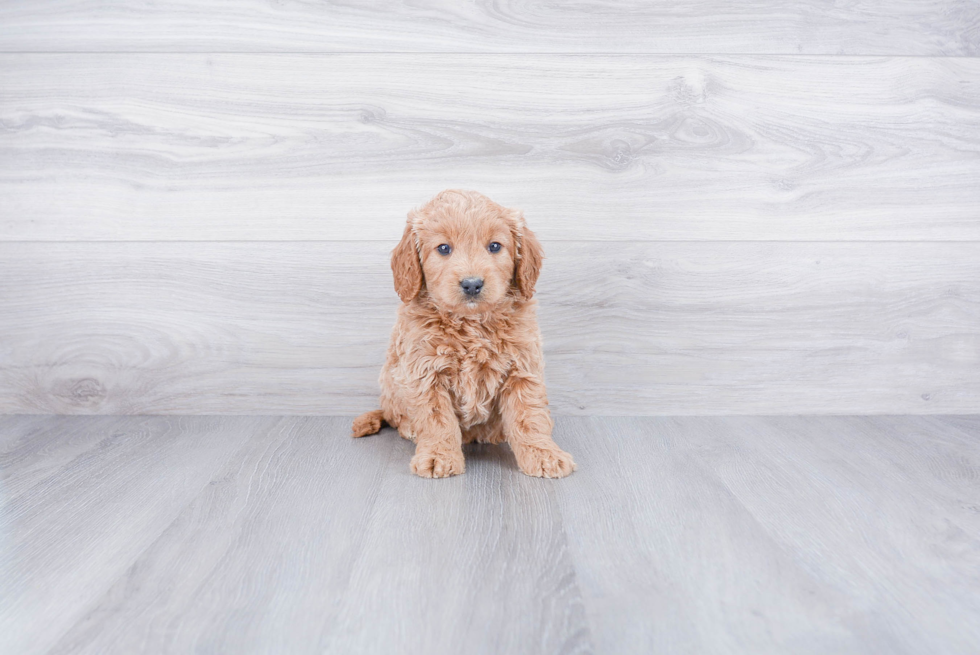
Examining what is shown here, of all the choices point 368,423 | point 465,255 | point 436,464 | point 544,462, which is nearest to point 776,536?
point 544,462

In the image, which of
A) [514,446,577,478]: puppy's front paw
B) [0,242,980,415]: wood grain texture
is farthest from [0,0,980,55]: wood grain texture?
[514,446,577,478]: puppy's front paw

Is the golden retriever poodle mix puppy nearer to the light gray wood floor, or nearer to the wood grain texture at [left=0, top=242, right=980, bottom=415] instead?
the light gray wood floor

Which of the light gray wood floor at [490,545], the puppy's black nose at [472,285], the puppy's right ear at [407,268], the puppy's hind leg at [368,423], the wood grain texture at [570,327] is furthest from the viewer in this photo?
the wood grain texture at [570,327]

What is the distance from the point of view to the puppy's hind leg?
6.18 feet

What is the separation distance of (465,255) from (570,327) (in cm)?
62

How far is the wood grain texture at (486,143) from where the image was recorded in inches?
77.6

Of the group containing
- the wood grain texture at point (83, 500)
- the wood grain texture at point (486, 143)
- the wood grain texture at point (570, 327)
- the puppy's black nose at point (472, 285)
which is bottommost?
the wood grain texture at point (83, 500)

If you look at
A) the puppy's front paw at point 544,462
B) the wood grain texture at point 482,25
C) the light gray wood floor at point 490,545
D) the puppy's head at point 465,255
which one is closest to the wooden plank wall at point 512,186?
the wood grain texture at point 482,25

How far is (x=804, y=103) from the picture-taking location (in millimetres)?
1988

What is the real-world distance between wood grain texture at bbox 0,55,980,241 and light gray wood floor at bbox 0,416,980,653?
26.5 inches

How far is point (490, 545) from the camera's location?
4.08 ft

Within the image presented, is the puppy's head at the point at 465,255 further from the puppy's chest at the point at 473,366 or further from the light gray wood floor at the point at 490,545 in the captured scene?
the light gray wood floor at the point at 490,545

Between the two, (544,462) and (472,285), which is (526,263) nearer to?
(472,285)

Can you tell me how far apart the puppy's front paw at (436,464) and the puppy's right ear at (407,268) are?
39cm
